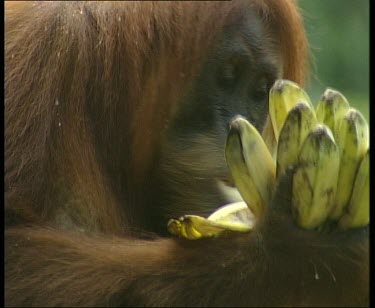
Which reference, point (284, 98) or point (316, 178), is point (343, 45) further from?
point (316, 178)

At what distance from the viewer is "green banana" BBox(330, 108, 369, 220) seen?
2736 mm

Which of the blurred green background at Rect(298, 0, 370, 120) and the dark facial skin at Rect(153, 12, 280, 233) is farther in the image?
the blurred green background at Rect(298, 0, 370, 120)

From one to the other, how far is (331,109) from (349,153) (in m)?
0.20

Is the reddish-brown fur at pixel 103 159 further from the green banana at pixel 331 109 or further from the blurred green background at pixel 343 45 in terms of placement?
the blurred green background at pixel 343 45

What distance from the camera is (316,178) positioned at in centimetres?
266

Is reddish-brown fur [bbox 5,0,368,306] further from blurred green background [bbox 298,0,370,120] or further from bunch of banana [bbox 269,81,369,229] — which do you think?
blurred green background [bbox 298,0,370,120]

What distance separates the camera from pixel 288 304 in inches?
111

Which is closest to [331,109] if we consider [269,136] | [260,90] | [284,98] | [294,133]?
[284,98]

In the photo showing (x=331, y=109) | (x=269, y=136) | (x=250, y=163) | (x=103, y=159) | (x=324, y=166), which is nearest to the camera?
(x=324, y=166)

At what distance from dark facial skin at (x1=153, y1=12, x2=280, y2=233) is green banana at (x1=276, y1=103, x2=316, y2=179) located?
53cm

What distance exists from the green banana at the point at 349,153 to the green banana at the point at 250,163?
0.58 ft

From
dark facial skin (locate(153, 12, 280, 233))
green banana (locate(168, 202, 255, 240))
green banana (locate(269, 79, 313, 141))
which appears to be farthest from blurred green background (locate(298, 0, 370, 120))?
green banana (locate(168, 202, 255, 240))

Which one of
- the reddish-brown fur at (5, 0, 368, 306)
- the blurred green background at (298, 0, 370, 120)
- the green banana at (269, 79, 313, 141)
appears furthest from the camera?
the blurred green background at (298, 0, 370, 120)

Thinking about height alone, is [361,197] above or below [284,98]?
below
